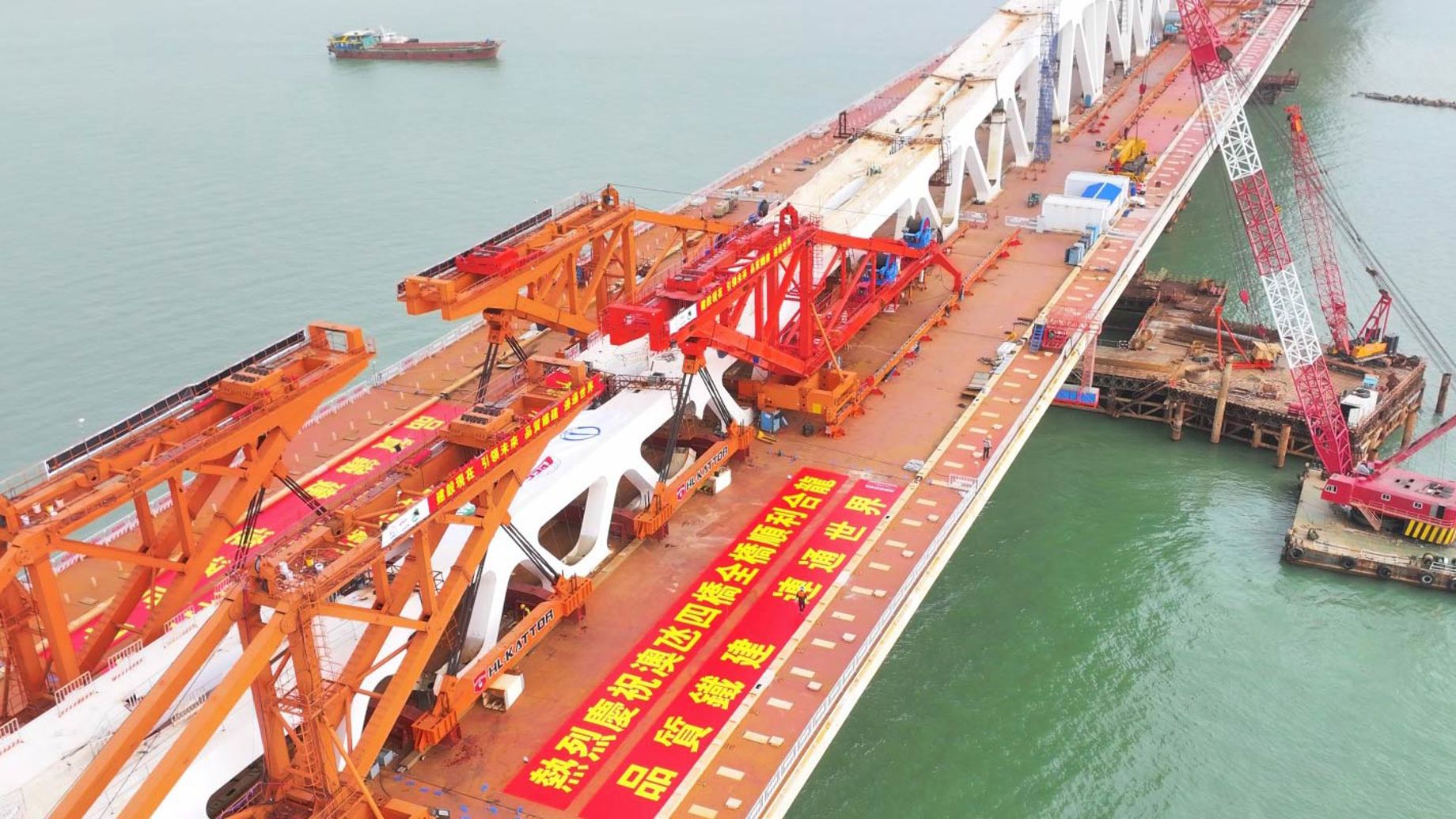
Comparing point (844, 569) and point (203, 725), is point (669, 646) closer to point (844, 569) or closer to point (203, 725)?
point (844, 569)

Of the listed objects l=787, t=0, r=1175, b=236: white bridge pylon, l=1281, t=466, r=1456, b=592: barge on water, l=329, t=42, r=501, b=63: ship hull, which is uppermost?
l=787, t=0, r=1175, b=236: white bridge pylon

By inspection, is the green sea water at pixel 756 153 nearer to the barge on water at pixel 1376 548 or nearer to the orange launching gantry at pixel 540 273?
the barge on water at pixel 1376 548

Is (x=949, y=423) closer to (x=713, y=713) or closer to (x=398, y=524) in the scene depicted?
(x=713, y=713)

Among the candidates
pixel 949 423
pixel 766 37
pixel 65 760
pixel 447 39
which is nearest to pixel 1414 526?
pixel 949 423

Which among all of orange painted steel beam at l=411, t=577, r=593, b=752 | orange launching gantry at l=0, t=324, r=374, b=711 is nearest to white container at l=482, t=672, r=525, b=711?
orange painted steel beam at l=411, t=577, r=593, b=752

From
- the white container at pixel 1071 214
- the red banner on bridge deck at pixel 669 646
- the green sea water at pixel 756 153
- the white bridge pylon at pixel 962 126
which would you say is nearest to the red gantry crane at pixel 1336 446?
the green sea water at pixel 756 153

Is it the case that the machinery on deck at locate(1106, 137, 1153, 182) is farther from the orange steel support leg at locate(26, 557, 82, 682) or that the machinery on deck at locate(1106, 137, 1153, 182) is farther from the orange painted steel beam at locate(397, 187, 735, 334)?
the orange steel support leg at locate(26, 557, 82, 682)
